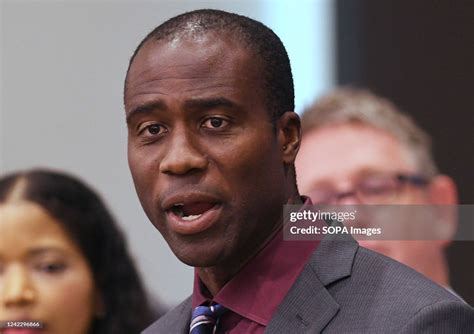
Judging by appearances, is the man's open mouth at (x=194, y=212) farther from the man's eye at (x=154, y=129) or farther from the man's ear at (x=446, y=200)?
the man's ear at (x=446, y=200)

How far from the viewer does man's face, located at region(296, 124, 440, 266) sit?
316cm

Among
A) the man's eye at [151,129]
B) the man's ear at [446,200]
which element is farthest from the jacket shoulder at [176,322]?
the man's ear at [446,200]

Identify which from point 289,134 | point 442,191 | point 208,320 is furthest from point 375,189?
point 208,320

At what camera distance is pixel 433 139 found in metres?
3.17

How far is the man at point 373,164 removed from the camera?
3.08 m

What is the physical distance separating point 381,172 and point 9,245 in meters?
1.30

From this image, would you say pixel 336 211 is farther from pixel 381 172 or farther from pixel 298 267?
pixel 298 267

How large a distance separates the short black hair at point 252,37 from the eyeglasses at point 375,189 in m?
0.96

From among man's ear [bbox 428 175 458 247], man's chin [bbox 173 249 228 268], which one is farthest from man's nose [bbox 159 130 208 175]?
man's ear [bbox 428 175 458 247]

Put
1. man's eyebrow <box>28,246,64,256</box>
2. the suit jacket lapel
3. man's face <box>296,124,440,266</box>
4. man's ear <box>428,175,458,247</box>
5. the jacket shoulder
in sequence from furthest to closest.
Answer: man's eyebrow <box>28,246,64,256</box>
man's face <box>296,124,440,266</box>
man's ear <box>428,175,458,247</box>
the jacket shoulder
the suit jacket lapel

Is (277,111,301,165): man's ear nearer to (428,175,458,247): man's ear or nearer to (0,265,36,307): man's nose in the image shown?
(428,175,458,247): man's ear

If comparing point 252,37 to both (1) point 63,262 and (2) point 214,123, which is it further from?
(1) point 63,262

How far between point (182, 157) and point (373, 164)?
Result: 132 cm

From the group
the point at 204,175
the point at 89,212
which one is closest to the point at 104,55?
the point at 89,212
